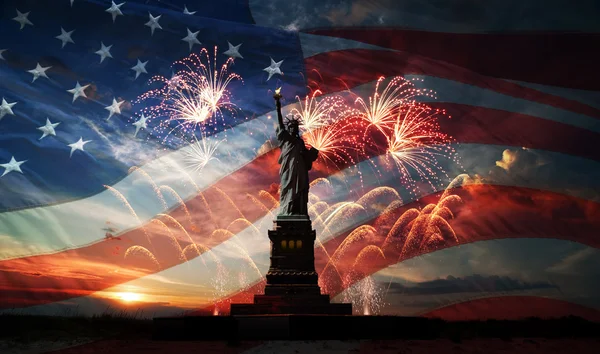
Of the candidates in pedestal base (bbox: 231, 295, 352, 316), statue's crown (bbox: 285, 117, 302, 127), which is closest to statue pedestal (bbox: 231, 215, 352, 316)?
pedestal base (bbox: 231, 295, 352, 316)

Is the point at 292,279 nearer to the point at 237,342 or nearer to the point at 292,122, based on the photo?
the point at 237,342

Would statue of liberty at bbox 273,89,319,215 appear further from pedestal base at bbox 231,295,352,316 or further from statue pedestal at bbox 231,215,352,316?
pedestal base at bbox 231,295,352,316

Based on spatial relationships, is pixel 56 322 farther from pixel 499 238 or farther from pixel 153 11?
pixel 499 238

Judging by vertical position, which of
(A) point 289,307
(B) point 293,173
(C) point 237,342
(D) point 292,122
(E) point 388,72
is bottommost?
(C) point 237,342

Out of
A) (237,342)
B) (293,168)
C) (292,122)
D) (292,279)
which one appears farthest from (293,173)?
(237,342)

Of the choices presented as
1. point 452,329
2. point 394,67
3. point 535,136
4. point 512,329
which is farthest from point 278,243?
point 535,136

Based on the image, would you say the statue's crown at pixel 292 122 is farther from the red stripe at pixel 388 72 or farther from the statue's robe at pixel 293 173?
→ the red stripe at pixel 388 72
